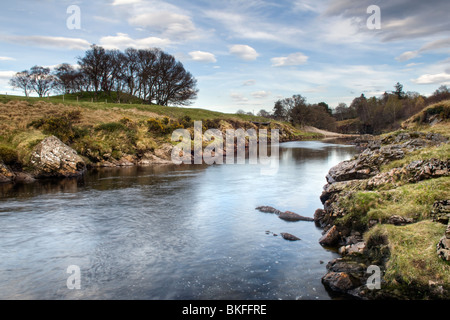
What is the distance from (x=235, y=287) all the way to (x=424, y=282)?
5.19m

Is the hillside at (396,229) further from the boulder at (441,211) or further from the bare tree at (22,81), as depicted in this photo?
the bare tree at (22,81)

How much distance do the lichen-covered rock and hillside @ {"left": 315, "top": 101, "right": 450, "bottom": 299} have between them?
26.0 metres

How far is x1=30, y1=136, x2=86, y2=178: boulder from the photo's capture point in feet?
96.1

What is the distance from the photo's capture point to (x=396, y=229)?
34.2 ft

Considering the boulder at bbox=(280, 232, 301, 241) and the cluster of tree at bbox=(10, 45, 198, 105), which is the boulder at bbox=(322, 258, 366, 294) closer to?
the boulder at bbox=(280, 232, 301, 241)

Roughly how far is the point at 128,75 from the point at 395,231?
81.9 m

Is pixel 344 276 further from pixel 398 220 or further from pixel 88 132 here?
pixel 88 132

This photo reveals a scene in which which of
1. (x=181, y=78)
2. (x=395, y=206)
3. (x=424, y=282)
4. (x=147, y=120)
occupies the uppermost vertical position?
(x=181, y=78)

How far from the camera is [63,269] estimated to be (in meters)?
11.2

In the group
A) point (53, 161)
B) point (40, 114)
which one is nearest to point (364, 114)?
point (40, 114)

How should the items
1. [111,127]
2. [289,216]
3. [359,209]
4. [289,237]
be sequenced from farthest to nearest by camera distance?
[111,127] → [289,216] → [289,237] → [359,209]

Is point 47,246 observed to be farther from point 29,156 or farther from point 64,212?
point 29,156

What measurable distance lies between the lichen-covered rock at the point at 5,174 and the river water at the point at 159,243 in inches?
78.2
